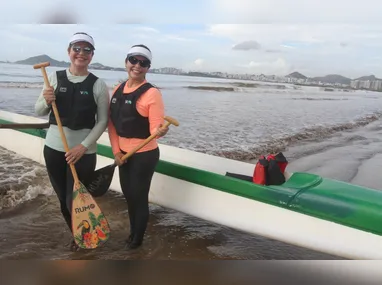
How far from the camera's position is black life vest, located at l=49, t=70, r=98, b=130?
7.07ft

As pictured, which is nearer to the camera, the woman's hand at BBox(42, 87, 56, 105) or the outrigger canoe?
the woman's hand at BBox(42, 87, 56, 105)

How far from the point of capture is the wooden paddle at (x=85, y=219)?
226 cm

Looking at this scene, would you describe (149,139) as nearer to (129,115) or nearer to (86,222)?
(129,115)

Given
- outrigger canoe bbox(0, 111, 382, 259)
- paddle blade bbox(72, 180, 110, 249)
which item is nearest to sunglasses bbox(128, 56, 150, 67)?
paddle blade bbox(72, 180, 110, 249)

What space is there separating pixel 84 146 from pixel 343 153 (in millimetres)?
5757

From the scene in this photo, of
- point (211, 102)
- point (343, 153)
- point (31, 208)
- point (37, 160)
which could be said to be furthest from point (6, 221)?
point (211, 102)

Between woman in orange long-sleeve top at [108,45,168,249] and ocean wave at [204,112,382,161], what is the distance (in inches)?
167

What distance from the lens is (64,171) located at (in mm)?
2283

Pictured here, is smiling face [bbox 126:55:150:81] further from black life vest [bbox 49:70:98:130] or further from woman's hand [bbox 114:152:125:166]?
woman's hand [bbox 114:152:125:166]

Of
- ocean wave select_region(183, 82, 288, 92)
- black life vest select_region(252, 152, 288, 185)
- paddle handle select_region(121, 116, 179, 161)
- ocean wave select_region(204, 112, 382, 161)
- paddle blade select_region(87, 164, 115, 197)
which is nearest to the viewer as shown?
paddle handle select_region(121, 116, 179, 161)

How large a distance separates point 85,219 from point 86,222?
0.02 meters

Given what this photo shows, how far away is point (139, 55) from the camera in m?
2.11

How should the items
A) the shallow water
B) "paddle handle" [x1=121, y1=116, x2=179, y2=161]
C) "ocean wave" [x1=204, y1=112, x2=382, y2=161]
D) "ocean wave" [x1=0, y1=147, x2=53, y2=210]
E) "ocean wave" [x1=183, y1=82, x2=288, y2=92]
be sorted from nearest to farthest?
"paddle handle" [x1=121, y1=116, x2=179, y2=161] → the shallow water → "ocean wave" [x1=0, y1=147, x2=53, y2=210] → "ocean wave" [x1=204, y1=112, x2=382, y2=161] → "ocean wave" [x1=183, y1=82, x2=288, y2=92]

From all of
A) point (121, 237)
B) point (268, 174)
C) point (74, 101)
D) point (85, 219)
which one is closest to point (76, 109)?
point (74, 101)
